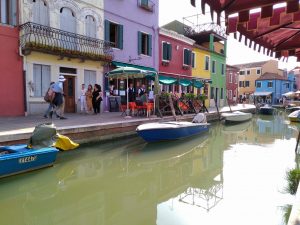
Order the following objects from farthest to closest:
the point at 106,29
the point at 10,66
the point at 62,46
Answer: the point at 106,29
the point at 62,46
the point at 10,66

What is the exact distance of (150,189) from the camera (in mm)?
6645

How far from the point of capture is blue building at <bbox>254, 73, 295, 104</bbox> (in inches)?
1971

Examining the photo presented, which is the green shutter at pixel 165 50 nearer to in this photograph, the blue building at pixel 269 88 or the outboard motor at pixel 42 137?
the outboard motor at pixel 42 137

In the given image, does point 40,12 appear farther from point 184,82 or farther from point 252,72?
point 252,72

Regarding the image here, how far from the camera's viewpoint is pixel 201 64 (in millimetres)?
27453

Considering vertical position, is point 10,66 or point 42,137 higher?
point 10,66

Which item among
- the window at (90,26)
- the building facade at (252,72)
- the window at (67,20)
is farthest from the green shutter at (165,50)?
the building facade at (252,72)

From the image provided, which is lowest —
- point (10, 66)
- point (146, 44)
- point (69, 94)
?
point (69, 94)

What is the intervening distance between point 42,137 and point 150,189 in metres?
3.04

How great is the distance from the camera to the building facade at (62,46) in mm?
12852

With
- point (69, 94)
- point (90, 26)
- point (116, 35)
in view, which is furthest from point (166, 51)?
point (69, 94)

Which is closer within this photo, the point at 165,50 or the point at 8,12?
the point at 8,12

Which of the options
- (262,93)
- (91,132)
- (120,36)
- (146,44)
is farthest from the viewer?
(262,93)

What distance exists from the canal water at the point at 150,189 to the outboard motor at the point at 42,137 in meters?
0.67
